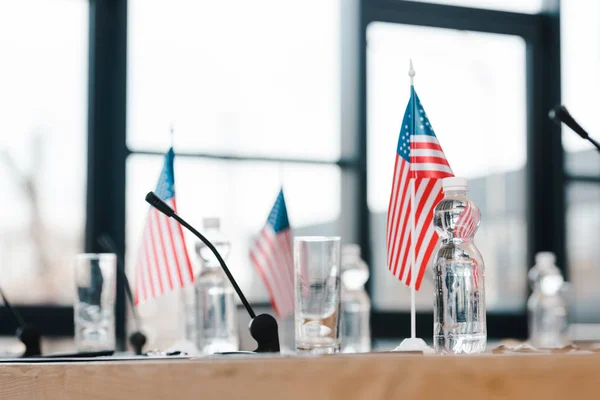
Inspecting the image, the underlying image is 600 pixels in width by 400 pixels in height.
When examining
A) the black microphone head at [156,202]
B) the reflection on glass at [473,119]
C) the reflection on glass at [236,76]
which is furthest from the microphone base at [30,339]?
the reflection on glass at [473,119]

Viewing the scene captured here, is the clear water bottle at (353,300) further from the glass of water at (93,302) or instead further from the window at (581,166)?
the window at (581,166)

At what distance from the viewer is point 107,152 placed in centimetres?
441

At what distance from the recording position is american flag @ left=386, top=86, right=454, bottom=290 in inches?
64.6

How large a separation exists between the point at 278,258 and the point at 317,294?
3.21 feet

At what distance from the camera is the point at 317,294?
1.51 m

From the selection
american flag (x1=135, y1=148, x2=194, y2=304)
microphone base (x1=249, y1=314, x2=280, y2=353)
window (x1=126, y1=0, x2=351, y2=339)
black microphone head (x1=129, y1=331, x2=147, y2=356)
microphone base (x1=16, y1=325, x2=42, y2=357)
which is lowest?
black microphone head (x1=129, y1=331, x2=147, y2=356)

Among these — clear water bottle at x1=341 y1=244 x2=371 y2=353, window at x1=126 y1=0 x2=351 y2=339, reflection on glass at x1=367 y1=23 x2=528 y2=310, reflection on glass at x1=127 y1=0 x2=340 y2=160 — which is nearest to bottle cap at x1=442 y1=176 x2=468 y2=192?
clear water bottle at x1=341 y1=244 x2=371 y2=353

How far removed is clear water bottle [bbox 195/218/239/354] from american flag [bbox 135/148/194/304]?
56mm

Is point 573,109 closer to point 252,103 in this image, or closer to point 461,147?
point 461,147

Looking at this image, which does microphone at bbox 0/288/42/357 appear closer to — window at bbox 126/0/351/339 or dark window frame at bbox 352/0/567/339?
window at bbox 126/0/351/339

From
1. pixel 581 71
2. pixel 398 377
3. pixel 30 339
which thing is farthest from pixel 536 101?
pixel 398 377

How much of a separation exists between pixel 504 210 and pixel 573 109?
789 mm

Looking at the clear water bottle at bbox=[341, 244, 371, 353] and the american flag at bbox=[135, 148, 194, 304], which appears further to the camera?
the clear water bottle at bbox=[341, 244, 371, 353]

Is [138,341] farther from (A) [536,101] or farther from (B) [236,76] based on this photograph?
(A) [536,101]
